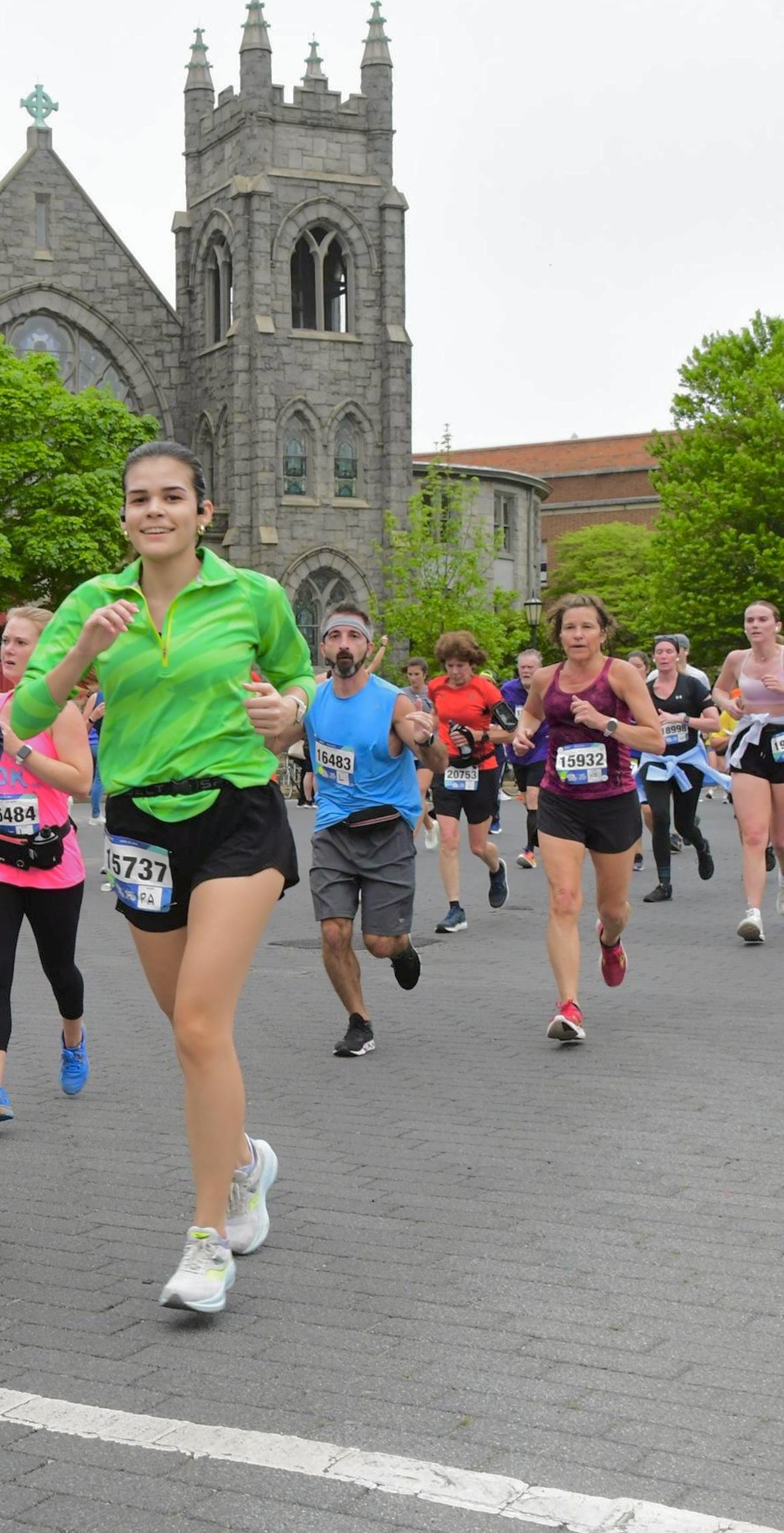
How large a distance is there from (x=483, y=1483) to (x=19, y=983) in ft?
27.3

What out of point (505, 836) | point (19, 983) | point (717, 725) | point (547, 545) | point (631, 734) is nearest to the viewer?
point (631, 734)

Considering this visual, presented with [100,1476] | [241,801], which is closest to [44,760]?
[241,801]

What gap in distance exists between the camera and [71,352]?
5762 cm

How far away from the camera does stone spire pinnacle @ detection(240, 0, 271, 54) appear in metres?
56.9

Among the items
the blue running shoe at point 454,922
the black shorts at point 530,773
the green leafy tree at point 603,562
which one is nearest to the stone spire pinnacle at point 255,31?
the green leafy tree at point 603,562

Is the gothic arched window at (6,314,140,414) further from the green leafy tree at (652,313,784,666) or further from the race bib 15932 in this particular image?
the race bib 15932

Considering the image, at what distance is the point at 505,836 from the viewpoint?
24969 mm

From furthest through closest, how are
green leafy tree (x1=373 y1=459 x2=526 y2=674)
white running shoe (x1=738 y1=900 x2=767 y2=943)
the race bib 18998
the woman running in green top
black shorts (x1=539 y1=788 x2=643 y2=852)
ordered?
1. green leafy tree (x1=373 y1=459 x2=526 y2=674)
2. the race bib 18998
3. white running shoe (x1=738 y1=900 x2=767 y2=943)
4. black shorts (x1=539 y1=788 x2=643 y2=852)
5. the woman running in green top

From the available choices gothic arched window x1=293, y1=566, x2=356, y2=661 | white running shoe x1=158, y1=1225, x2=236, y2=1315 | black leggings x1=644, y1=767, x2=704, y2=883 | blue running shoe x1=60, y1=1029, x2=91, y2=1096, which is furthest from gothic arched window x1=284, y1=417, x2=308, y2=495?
white running shoe x1=158, y1=1225, x2=236, y2=1315

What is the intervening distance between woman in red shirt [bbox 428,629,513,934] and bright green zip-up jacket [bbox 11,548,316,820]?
30.8ft

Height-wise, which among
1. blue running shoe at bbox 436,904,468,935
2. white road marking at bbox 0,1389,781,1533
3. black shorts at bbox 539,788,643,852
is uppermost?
black shorts at bbox 539,788,643,852

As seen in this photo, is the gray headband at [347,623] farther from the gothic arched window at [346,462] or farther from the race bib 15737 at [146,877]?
the gothic arched window at [346,462]

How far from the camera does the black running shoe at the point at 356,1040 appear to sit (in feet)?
28.7

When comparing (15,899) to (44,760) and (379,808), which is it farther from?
(379,808)
